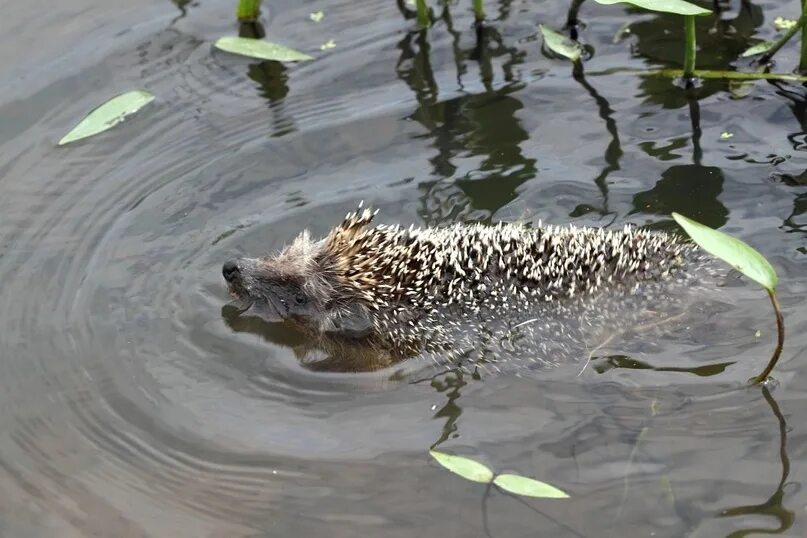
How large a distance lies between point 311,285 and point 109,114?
329 cm

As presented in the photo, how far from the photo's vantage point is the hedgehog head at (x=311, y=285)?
7.94 metres

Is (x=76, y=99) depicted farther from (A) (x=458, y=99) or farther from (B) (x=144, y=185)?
(A) (x=458, y=99)

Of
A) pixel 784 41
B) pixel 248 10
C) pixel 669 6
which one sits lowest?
pixel 784 41

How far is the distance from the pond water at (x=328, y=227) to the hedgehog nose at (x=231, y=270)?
35 cm

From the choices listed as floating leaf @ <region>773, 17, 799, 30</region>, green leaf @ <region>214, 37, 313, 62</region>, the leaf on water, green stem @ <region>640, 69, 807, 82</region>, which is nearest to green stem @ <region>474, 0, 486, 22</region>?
green leaf @ <region>214, 37, 313, 62</region>

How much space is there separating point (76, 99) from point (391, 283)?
446 cm

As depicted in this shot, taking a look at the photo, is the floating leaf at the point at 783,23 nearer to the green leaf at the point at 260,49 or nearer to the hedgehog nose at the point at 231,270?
the green leaf at the point at 260,49

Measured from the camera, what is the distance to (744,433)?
667cm

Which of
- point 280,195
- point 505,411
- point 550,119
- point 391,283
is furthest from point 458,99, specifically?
point 505,411

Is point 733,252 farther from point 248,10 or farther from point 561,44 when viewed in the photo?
point 248,10

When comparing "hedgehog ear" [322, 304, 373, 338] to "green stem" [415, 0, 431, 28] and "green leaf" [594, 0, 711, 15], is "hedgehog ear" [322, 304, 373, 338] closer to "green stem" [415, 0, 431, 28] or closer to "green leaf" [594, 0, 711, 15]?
"green leaf" [594, 0, 711, 15]

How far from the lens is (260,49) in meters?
10.4

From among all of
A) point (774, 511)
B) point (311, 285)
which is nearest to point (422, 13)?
point (311, 285)

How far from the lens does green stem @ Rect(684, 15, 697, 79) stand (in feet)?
28.5
